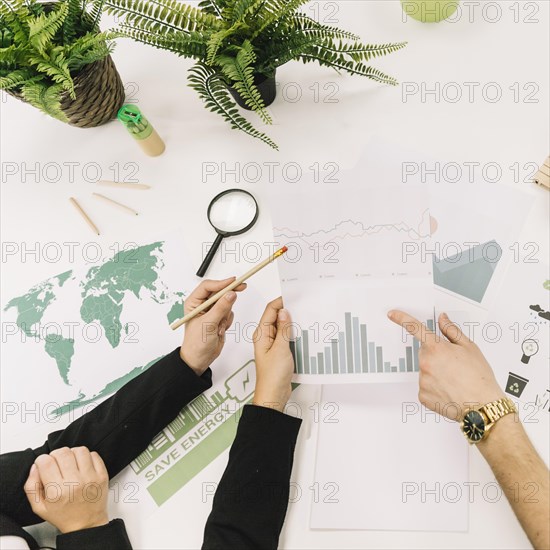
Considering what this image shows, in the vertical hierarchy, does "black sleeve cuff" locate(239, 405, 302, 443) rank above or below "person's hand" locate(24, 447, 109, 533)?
above

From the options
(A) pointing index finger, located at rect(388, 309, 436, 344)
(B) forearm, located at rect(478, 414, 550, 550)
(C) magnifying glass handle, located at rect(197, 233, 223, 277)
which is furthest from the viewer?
(C) magnifying glass handle, located at rect(197, 233, 223, 277)

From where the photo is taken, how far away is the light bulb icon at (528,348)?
1.00 meters

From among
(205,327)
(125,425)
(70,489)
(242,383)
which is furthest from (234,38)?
(70,489)

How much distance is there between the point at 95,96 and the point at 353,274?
0.63m

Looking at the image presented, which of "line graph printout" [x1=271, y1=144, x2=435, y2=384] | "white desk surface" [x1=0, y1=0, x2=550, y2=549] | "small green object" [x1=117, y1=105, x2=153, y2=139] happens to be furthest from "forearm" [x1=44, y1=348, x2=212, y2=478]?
"small green object" [x1=117, y1=105, x2=153, y2=139]

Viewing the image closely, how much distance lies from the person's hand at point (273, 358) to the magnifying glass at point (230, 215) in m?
0.17

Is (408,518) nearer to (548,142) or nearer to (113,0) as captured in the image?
(548,142)

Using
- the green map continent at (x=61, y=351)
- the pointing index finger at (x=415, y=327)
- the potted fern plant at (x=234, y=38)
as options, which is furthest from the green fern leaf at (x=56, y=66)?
the pointing index finger at (x=415, y=327)

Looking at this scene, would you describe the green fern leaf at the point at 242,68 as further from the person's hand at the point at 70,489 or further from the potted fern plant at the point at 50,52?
the person's hand at the point at 70,489

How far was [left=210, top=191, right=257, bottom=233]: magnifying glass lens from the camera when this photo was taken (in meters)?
1.12

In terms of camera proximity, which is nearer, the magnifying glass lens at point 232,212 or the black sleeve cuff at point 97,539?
the black sleeve cuff at point 97,539

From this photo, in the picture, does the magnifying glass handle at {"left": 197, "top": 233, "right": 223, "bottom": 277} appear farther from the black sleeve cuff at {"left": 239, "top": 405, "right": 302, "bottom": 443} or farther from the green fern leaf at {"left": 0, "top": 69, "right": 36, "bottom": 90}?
the green fern leaf at {"left": 0, "top": 69, "right": 36, "bottom": 90}

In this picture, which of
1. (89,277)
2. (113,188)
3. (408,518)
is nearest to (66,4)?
(113,188)

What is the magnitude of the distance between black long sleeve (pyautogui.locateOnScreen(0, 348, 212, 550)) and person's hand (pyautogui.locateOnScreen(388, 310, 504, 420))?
414mm
